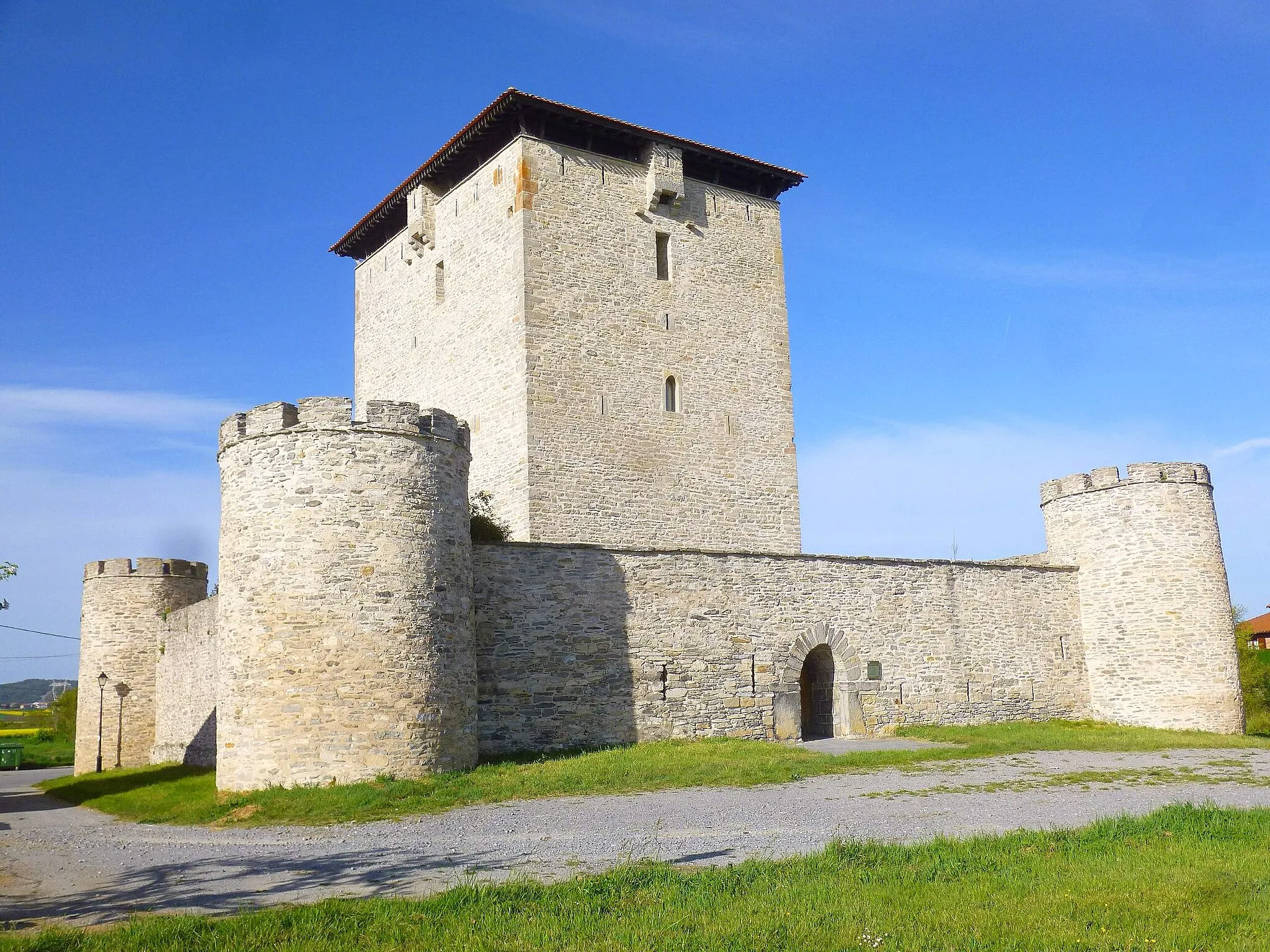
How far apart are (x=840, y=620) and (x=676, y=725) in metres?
3.94

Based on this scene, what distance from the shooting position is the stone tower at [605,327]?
2081cm

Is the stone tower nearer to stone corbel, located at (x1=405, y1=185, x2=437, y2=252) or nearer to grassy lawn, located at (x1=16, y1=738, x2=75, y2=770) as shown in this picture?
stone corbel, located at (x1=405, y1=185, x2=437, y2=252)

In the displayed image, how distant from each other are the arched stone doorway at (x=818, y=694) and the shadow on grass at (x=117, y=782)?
35.2 ft

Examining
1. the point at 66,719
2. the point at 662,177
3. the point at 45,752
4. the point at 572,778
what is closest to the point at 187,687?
the point at 572,778

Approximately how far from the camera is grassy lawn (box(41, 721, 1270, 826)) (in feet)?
38.7

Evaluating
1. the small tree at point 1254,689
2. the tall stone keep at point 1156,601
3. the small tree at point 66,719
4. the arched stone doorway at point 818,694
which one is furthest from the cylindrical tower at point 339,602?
the small tree at point 66,719

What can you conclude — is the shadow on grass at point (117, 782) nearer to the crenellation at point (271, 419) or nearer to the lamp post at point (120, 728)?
the lamp post at point (120, 728)

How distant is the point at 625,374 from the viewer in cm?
2188

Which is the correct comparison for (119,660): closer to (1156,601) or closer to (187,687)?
(187,687)

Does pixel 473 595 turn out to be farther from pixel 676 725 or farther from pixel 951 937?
pixel 951 937

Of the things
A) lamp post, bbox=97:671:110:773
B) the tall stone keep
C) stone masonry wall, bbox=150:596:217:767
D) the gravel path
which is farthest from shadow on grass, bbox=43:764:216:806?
the tall stone keep

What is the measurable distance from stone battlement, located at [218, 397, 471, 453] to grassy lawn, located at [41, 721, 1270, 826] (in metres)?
4.50

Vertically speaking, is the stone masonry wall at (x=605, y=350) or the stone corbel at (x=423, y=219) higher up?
the stone corbel at (x=423, y=219)

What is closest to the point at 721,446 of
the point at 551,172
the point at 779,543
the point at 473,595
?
the point at 779,543
